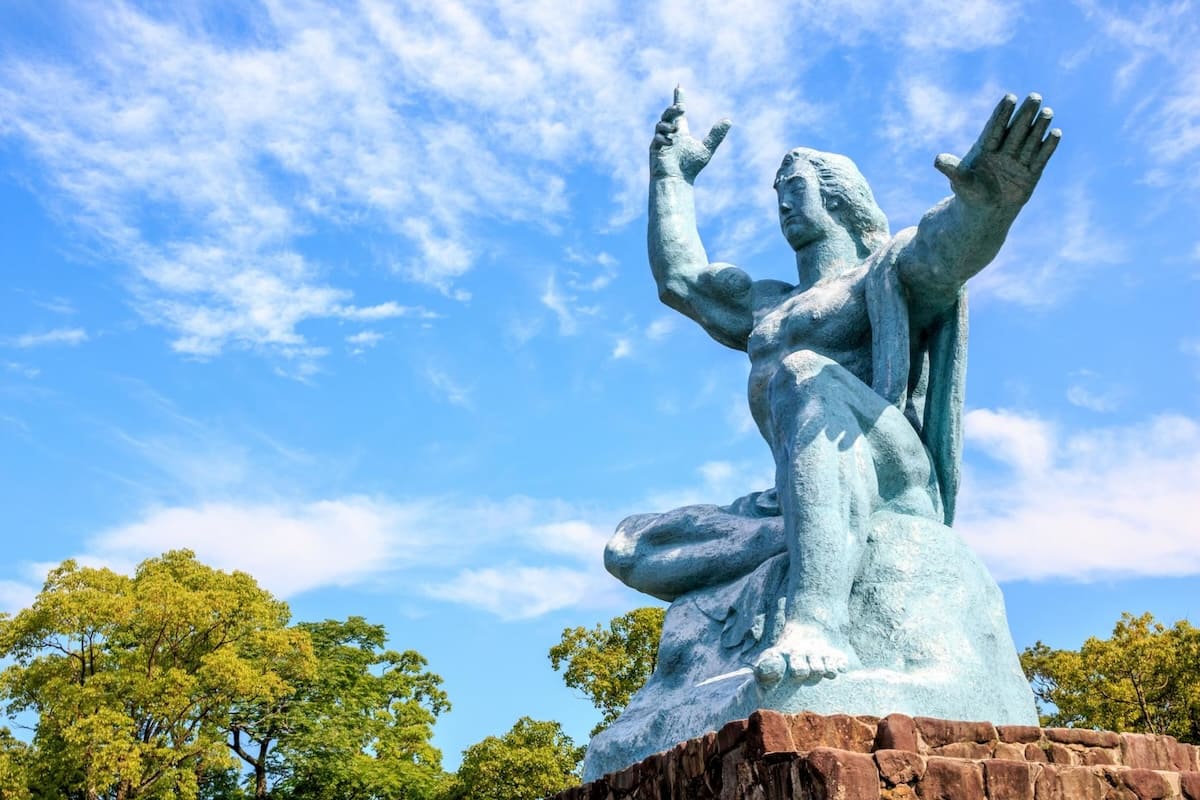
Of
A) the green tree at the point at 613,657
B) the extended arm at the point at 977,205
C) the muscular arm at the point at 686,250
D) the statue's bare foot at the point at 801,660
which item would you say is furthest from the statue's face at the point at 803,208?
the green tree at the point at 613,657

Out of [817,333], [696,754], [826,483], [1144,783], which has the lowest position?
[1144,783]

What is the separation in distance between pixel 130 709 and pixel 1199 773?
19752 millimetres

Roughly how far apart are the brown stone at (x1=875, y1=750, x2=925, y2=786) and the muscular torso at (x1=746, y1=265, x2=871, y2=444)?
2872mm

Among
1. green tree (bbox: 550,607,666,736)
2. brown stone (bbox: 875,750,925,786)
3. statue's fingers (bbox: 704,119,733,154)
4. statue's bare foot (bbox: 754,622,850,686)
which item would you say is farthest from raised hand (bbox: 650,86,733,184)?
green tree (bbox: 550,607,666,736)

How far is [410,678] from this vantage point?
27547 mm

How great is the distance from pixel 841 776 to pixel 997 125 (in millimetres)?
3049

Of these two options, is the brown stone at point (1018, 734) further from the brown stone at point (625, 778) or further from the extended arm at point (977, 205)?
the extended arm at point (977, 205)

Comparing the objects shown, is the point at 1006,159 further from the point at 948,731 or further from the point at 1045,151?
the point at 948,731

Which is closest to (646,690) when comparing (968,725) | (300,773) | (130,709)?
(968,725)

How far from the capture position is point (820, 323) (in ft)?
22.4

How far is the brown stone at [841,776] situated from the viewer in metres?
4.03

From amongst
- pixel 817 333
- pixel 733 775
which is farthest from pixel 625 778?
pixel 817 333

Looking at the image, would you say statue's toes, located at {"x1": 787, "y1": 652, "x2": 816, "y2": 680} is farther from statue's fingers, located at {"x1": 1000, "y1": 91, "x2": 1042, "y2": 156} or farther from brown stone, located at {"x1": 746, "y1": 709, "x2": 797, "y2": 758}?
statue's fingers, located at {"x1": 1000, "y1": 91, "x2": 1042, "y2": 156}

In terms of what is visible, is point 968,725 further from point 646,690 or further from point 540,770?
point 540,770
